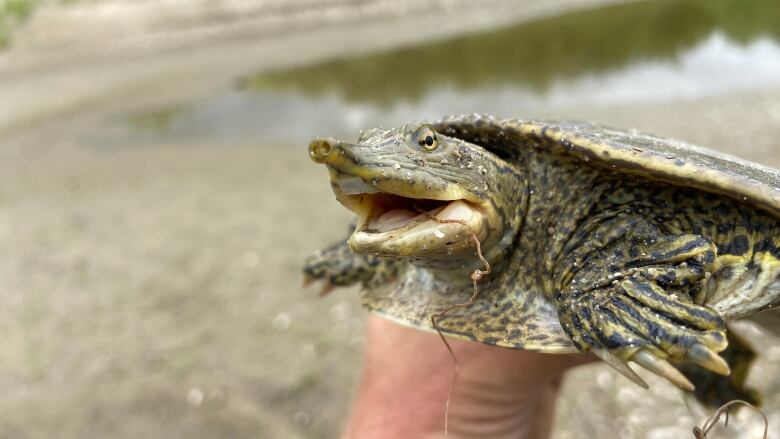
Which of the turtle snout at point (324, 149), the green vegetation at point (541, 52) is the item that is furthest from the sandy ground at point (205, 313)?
the green vegetation at point (541, 52)

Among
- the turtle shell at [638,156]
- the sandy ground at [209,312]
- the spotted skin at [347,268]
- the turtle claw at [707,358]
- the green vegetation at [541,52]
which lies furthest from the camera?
the green vegetation at [541,52]

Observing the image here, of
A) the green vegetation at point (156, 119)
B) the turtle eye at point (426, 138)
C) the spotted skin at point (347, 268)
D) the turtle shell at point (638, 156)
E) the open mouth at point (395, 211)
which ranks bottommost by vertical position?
the green vegetation at point (156, 119)

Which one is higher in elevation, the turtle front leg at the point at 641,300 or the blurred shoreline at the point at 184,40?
the turtle front leg at the point at 641,300

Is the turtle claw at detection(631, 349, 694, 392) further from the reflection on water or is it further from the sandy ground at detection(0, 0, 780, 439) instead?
the reflection on water

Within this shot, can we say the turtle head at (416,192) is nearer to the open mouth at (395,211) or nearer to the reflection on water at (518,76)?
the open mouth at (395,211)

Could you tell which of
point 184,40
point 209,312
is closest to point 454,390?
point 209,312

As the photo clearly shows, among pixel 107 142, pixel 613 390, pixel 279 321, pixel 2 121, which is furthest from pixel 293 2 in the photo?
pixel 613 390

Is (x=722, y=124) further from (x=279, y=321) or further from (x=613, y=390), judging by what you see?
(x=279, y=321)
